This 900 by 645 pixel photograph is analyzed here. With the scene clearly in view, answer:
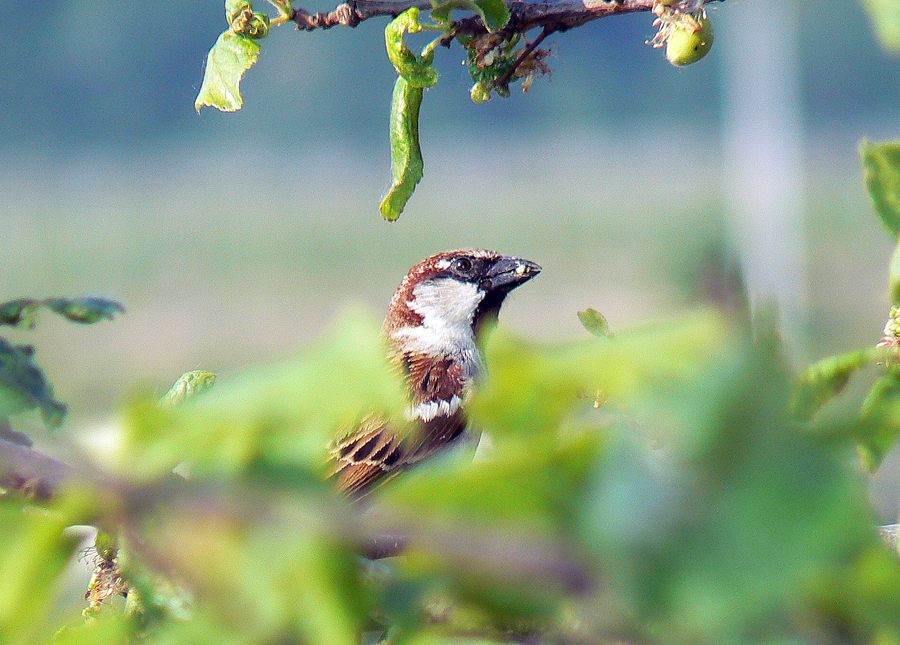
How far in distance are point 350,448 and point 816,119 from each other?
824 cm

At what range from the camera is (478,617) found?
37 cm

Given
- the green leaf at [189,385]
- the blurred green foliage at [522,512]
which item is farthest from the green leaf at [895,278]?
the green leaf at [189,385]

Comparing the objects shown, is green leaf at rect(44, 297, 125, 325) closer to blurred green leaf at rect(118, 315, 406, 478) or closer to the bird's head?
blurred green leaf at rect(118, 315, 406, 478)

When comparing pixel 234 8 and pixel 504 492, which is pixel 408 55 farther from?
pixel 504 492

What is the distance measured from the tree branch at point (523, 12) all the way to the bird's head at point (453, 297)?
142 centimetres

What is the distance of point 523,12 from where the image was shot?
126 centimetres

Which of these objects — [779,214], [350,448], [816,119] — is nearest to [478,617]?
[350,448]

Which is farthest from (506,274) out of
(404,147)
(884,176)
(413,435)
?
(884,176)

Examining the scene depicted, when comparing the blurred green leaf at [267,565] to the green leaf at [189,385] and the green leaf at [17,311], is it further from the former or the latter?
the green leaf at [189,385]

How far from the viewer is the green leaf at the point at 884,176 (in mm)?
555

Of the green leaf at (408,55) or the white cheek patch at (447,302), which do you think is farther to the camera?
the white cheek patch at (447,302)

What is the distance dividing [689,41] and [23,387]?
876mm

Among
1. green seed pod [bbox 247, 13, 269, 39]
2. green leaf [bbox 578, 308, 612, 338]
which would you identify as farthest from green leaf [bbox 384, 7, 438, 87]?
green leaf [bbox 578, 308, 612, 338]

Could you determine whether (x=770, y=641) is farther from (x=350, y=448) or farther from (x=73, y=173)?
(x=73, y=173)
